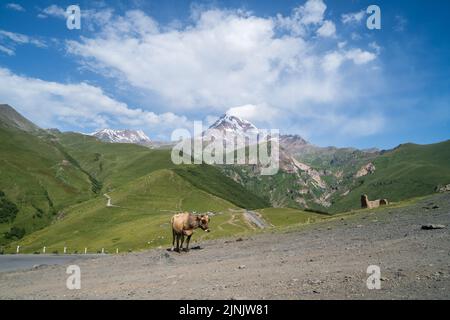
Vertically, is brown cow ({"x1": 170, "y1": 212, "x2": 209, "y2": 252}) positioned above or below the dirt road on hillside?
above

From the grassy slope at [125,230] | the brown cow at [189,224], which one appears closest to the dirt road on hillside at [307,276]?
the brown cow at [189,224]

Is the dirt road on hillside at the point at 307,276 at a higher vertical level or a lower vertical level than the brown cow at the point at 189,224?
lower

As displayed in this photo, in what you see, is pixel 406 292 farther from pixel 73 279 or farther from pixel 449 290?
pixel 73 279

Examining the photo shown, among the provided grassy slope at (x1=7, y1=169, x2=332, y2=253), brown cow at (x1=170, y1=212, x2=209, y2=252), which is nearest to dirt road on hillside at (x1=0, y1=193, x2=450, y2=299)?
brown cow at (x1=170, y1=212, x2=209, y2=252)

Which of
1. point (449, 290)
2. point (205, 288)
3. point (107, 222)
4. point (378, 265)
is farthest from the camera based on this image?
point (107, 222)

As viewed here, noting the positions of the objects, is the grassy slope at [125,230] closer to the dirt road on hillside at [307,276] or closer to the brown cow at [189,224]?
the brown cow at [189,224]

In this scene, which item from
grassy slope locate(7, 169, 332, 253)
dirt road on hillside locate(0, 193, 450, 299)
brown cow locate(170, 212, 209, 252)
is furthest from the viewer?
grassy slope locate(7, 169, 332, 253)

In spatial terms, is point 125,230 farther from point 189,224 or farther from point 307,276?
→ point 307,276

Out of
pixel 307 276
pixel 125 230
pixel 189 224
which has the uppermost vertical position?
pixel 189 224

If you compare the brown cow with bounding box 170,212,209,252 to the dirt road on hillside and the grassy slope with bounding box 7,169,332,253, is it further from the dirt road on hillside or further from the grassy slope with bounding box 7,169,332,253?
the grassy slope with bounding box 7,169,332,253

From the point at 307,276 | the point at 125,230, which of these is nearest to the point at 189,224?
the point at 307,276
